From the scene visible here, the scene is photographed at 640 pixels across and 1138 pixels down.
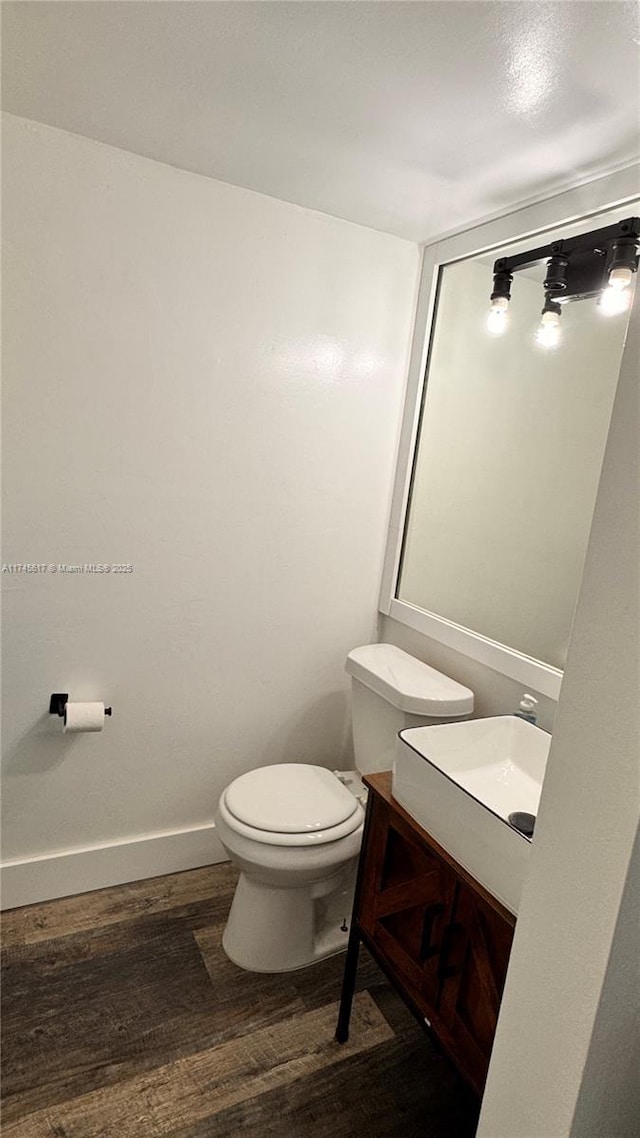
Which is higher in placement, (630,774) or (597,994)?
(630,774)

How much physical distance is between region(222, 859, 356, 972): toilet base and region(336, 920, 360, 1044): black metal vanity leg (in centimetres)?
25

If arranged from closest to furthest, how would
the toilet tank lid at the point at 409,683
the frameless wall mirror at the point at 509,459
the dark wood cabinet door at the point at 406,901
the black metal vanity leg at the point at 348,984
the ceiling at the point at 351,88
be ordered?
the ceiling at the point at 351,88
the dark wood cabinet door at the point at 406,901
the black metal vanity leg at the point at 348,984
the frameless wall mirror at the point at 509,459
the toilet tank lid at the point at 409,683

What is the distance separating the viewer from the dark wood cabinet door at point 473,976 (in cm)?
126

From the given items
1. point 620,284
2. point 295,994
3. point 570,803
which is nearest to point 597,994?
point 570,803

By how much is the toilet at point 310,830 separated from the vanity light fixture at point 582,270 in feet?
3.65

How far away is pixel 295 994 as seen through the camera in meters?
1.87

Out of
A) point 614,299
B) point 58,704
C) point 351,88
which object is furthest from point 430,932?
point 351,88

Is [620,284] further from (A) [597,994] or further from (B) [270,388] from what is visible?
(A) [597,994]

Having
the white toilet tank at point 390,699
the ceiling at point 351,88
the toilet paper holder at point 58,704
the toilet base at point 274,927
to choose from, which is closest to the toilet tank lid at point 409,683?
the white toilet tank at point 390,699

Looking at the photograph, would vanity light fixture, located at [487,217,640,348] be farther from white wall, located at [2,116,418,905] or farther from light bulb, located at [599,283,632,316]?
white wall, located at [2,116,418,905]

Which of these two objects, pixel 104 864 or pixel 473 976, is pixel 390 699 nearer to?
pixel 473 976

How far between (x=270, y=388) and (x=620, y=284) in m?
1.07

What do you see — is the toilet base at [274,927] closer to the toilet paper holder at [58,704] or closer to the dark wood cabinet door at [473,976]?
the dark wood cabinet door at [473,976]

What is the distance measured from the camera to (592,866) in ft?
2.81
